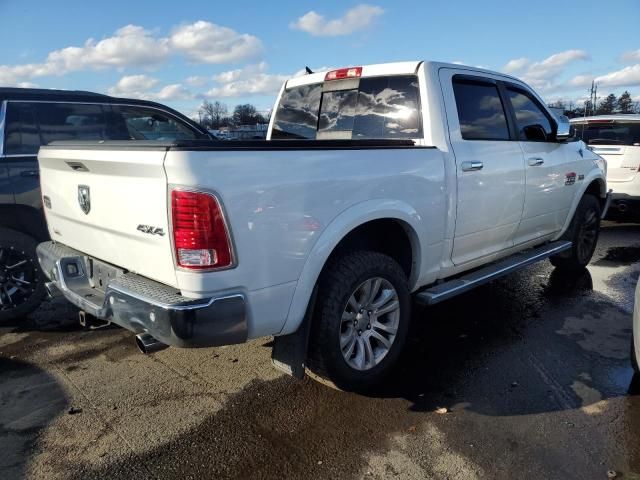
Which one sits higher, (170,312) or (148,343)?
(170,312)

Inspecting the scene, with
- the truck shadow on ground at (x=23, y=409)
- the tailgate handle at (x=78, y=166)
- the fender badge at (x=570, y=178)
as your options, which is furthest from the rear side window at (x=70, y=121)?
the fender badge at (x=570, y=178)

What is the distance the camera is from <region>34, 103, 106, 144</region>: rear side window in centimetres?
450

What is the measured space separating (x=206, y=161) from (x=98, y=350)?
240 centimetres

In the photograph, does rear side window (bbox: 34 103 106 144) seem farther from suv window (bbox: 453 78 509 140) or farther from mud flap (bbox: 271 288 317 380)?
suv window (bbox: 453 78 509 140)

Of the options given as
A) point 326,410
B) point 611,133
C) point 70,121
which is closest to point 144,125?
point 70,121

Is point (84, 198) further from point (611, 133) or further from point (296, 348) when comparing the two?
point (611, 133)

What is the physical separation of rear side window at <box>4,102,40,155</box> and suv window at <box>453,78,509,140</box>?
3643 mm

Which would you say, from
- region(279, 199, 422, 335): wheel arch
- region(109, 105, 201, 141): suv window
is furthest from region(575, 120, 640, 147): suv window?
region(109, 105, 201, 141): suv window

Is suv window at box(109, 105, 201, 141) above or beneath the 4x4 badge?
above

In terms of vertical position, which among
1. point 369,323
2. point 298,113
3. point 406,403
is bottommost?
point 406,403

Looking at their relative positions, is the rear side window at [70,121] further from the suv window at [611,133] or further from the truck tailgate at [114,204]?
the suv window at [611,133]

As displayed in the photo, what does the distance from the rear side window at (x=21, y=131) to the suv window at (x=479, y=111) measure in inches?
143

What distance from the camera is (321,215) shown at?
8.61 feet

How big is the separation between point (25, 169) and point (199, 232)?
285 cm
